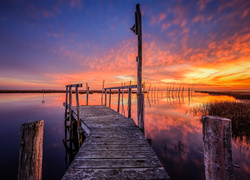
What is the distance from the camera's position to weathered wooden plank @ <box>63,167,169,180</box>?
6.43 ft

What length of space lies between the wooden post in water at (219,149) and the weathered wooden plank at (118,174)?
2.55ft

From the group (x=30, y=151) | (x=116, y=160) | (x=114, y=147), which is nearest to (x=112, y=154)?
(x=116, y=160)

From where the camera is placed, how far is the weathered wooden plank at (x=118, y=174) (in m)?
1.96

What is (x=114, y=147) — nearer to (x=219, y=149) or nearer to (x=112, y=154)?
(x=112, y=154)

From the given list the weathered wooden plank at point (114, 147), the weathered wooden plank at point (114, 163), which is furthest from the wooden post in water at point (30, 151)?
the weathered wooden plank at point (114, 147)

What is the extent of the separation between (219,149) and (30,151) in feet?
9.18

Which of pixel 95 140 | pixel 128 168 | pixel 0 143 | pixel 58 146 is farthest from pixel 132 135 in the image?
pixel 0 143

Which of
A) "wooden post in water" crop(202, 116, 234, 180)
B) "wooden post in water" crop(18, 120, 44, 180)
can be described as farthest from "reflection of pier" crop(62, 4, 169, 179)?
"wooden post in water" crop(202, 116, 234, 180)

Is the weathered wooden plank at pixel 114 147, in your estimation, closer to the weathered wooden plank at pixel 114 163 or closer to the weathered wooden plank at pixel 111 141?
the weathered wooden plank at pixel 111 141

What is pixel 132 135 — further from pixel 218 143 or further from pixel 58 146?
pixel 58 146

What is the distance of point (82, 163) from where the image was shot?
2338 mm

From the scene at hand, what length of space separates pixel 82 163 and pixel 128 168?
0.96 m

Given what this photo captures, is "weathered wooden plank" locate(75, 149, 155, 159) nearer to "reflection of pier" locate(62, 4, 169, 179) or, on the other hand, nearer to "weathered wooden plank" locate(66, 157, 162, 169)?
"reflection of pier" locate(62, 4, 169, 179)

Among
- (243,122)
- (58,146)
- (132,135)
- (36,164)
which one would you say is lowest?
(58,146)
